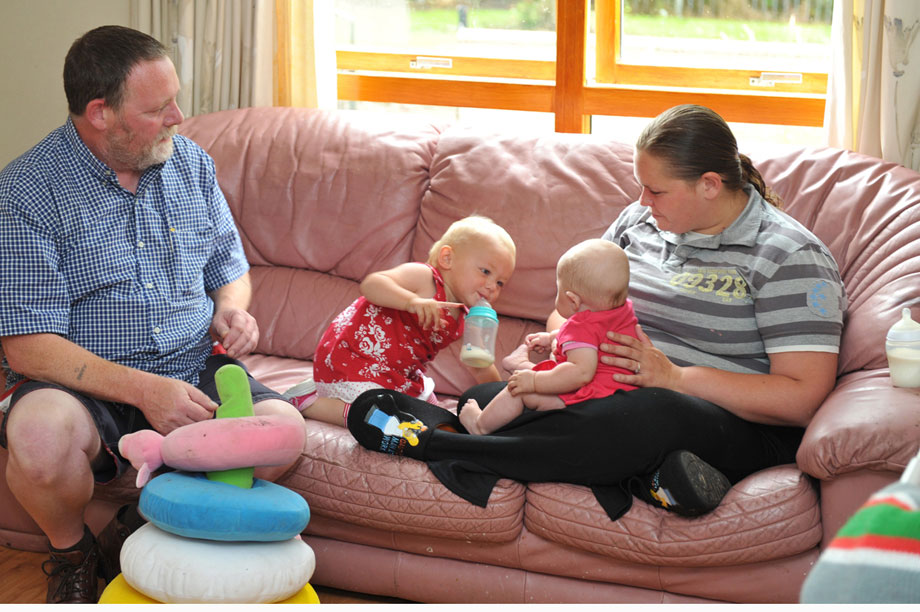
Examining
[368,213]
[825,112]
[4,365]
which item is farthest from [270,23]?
[825,112]

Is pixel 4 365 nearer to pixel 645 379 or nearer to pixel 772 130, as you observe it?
pixel 645 379

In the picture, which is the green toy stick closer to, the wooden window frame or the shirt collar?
the shirt collar

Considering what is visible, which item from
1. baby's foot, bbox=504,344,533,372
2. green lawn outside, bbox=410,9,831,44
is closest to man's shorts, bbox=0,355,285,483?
baby's foot, bbox=504,344,533,372

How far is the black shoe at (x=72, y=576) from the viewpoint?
2027mm

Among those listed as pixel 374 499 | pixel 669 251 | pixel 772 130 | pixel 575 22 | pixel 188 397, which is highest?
pixel 575 22

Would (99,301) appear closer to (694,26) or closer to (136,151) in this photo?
(136,151)

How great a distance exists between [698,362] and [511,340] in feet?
2.03

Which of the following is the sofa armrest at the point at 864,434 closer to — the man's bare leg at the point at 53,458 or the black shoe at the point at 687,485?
the black shoe at the point at 687,485

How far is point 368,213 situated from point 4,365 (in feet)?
3.49

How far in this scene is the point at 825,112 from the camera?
2.73 metres

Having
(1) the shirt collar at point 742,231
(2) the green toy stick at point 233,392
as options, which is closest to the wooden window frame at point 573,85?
(1) the shirt collar at point 742,231

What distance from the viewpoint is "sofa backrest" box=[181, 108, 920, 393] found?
2.36 meters

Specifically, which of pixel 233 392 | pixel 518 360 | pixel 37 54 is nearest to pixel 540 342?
pixel 518 360

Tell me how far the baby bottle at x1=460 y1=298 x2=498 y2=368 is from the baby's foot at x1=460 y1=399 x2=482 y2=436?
0.10 m
